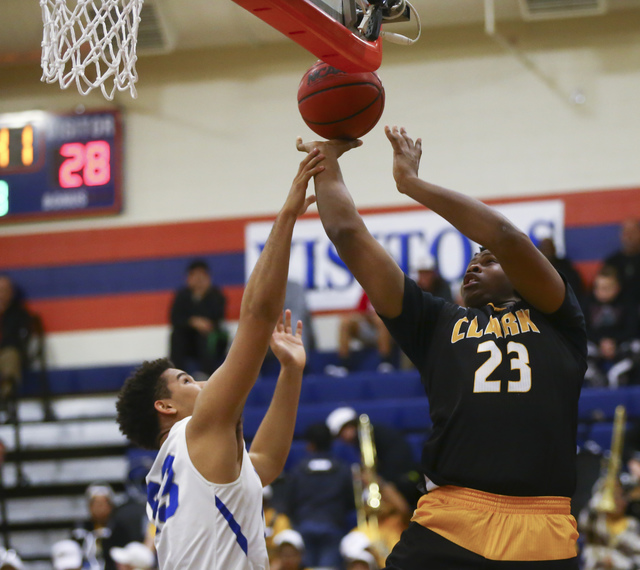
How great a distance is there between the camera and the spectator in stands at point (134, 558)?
8117mm

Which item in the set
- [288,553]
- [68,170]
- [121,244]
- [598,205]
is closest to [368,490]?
[288,553]

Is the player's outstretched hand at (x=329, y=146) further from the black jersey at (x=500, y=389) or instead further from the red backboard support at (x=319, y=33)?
the black jersey at (x=500, y=389)

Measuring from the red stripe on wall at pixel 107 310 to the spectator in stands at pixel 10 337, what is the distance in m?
0.49

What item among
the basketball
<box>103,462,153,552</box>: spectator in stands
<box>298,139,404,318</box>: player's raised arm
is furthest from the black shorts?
<box>103,462,153,552</box>: spectator in stands

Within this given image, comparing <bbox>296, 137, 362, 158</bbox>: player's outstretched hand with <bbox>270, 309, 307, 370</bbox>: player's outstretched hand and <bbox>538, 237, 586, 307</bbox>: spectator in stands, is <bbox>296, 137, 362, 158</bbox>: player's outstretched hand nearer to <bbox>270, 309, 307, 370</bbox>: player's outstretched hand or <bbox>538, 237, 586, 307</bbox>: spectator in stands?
<bbox>270, 309, 307, 370</bbox>: player's outstretched hand

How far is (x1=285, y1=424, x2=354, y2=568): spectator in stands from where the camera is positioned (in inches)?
336

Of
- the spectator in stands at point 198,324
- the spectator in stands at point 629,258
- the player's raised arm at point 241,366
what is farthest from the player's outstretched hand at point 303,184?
the spectator in stands at point 198,324

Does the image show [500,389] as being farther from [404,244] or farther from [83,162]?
[83,162]

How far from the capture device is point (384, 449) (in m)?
9.39

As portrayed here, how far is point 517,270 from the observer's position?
324 centimetres

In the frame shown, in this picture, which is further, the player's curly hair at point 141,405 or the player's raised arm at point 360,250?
the player's curly hair at point 141,405

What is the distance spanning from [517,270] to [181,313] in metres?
9.17

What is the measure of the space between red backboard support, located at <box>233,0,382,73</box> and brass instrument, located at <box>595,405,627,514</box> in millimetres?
5554

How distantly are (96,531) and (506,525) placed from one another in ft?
23.8
